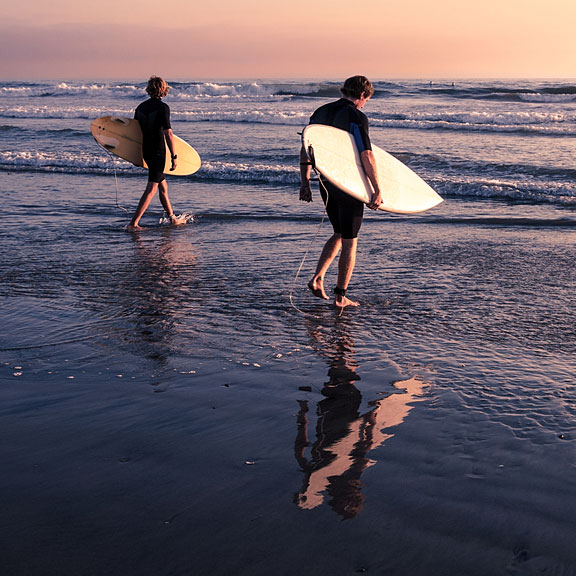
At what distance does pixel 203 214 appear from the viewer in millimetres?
9523

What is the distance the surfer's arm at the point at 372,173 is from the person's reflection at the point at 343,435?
4.40 ft

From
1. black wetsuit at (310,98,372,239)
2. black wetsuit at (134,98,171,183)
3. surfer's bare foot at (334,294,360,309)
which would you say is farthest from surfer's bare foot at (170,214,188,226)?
surfer's bare foot at (334,294,360,309)

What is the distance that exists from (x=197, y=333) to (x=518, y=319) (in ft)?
7.64

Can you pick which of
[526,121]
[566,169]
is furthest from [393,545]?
[526,121]

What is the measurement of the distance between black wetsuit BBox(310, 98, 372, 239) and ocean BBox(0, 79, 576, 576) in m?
0.73

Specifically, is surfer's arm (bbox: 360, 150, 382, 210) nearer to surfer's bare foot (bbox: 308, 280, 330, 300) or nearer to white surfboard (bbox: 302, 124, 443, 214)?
white surfboard (bbox: 302, 124, 443, 214)

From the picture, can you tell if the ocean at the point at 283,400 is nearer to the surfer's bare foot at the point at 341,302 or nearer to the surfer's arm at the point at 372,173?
the surfer's bare foot at the point at 341,302

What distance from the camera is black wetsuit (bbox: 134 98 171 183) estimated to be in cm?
854

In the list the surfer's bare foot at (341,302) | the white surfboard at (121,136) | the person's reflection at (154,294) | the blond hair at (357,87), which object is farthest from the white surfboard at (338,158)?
the white surfboard at (121,136)

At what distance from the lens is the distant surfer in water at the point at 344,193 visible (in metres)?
4.84

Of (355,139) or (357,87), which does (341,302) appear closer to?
(355,139)

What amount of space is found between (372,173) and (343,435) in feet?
7.66

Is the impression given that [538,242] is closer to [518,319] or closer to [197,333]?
[518,319]

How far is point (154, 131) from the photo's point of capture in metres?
8.59
